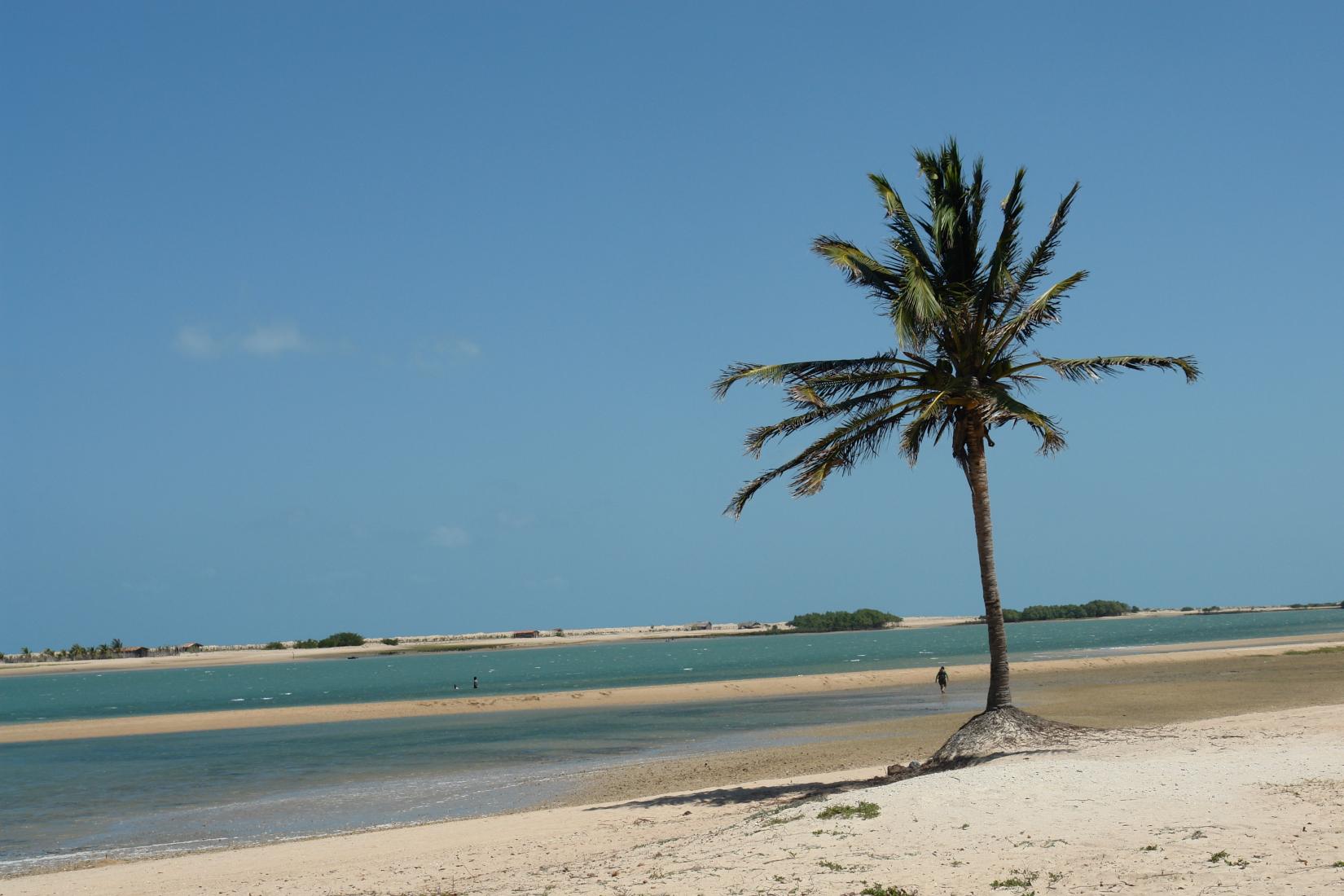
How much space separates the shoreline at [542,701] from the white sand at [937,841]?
3313 centimetres

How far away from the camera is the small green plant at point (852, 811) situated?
12938 millimetres

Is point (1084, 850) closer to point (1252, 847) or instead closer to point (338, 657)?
point (1252, 847)

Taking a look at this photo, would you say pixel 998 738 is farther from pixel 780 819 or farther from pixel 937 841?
pixel 937 841

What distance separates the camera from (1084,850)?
1057 cm

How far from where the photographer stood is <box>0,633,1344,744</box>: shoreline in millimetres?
48469

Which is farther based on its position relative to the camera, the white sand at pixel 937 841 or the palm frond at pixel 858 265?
the palm frond at pixel 858 265

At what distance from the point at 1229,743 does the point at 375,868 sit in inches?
492

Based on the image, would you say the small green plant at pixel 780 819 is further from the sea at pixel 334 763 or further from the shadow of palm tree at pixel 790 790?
the sea at pixel 334 763

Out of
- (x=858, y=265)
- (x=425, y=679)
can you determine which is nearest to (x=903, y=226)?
(x=858, y=265)

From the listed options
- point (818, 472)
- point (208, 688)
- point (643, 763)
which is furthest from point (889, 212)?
point (208, 688)

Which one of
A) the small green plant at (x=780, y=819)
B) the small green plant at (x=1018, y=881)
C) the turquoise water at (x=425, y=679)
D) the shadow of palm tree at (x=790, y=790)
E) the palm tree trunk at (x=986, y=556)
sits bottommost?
the turquoise water at (x=425, y=679)

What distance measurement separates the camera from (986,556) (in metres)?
18.9

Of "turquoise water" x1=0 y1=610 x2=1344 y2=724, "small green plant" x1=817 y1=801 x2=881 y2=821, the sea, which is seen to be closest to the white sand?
"small green plant" x1=817 y1=801 x2=881 y2=821

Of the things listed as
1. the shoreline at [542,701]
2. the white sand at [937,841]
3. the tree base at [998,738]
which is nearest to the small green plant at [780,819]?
the white sand at [937,841]
